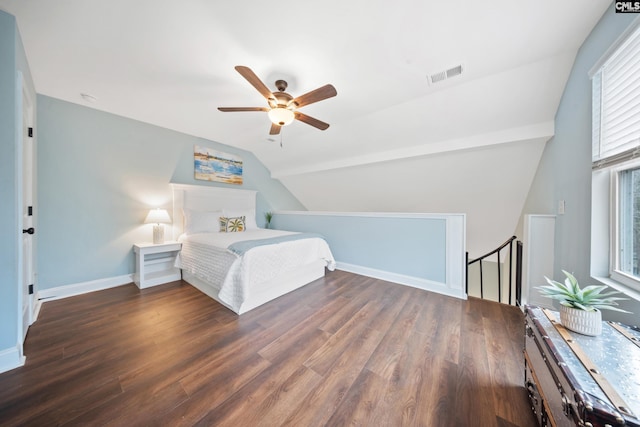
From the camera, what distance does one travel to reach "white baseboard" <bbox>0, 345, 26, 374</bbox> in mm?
1427

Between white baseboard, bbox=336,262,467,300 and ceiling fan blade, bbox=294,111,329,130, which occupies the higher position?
ceiling fan blade, bbox=294,111,329,130

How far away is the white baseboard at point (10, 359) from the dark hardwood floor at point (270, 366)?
62mm

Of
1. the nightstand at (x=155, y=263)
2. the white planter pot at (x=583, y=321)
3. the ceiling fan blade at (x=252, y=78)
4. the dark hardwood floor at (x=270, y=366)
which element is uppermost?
the ceiling fan blade at (x=252, y=78)

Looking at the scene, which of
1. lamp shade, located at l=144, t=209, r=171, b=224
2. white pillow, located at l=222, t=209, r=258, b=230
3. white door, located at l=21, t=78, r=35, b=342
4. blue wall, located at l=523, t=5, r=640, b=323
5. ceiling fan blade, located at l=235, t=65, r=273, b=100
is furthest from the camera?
white pillow, located at l=222, t=209, r=258, b=230

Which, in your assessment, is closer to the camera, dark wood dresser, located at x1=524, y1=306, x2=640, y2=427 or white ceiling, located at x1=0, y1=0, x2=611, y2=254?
dark wood dresser, located at x1=524, y1=306, x2=640, y2=427

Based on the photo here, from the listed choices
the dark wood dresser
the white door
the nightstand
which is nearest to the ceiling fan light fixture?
the white door

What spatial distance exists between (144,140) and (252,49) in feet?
8.41

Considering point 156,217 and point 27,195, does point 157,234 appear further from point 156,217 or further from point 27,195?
point 27,195

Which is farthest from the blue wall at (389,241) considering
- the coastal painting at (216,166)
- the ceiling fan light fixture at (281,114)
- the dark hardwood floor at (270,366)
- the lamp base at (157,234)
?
the lamp base at (157,234)

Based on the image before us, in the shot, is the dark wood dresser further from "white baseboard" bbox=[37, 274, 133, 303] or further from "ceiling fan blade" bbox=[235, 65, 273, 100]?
"white baseboard" bbox=[37, 274, 133, 303]

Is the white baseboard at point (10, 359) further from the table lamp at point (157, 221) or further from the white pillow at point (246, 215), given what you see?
the white pillow at point (246, 215)

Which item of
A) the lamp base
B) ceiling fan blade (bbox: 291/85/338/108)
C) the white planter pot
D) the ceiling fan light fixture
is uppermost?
ceiling fan blade (bbox: 291/85/338/108)

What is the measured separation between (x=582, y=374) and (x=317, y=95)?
2.24m

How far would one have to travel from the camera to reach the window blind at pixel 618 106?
1203 millimetres
